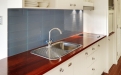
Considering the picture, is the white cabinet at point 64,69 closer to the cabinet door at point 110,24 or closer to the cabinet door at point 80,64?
the cabinet door at point 80,64

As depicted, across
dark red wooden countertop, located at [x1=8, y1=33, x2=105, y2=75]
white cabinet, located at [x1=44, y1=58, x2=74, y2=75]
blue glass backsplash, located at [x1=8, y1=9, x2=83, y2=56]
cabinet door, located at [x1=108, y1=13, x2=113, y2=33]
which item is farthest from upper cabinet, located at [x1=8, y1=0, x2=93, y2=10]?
cabinet door, located at [x1=108, y1=13, x2=113, y2=33]

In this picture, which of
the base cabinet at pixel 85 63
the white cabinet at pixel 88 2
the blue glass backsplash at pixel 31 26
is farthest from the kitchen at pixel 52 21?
the base cabinet at pixel 85 63

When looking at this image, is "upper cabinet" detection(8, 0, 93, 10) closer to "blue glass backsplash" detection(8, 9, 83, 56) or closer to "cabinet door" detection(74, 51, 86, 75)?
"blue glass backsplash" detection(8, 9, 83, 56)

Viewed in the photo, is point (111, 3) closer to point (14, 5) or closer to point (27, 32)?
point (27, 32)

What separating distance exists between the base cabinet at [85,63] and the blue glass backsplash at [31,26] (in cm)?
59

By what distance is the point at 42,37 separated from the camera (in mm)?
2084

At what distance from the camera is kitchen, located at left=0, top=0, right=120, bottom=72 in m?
1.62

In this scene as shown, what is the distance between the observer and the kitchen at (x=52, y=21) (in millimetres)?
1624

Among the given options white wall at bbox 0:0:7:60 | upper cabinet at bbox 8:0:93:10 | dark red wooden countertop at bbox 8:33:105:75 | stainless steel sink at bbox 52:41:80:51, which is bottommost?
dark red wooden countertop at bbox 8:33:105:75

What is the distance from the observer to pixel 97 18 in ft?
10.4

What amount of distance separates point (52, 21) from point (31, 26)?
1.64 feet

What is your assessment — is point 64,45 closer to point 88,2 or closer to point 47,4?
point 47,4

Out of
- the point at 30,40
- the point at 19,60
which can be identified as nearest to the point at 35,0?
the point at 30,40

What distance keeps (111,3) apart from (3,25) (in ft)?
8.81
